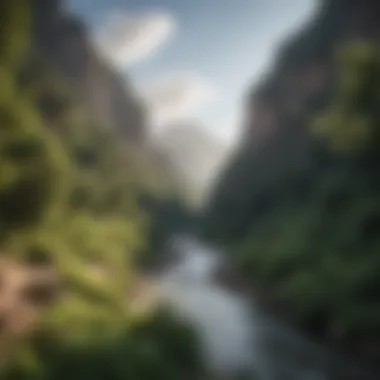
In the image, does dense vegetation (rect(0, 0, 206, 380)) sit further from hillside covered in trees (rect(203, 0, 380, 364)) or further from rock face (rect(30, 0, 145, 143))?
hillside covered in trees (rect(203, 0, 380, 364))

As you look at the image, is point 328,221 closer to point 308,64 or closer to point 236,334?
point 236,334

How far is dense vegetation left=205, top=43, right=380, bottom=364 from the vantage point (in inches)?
162

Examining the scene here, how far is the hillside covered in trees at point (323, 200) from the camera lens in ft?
13.6

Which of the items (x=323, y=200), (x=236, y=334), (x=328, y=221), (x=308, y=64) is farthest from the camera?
(x=308, y=64)

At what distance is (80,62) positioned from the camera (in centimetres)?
320

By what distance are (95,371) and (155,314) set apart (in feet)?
2.78

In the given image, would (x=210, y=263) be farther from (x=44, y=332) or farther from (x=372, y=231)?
(x=44, y=332)

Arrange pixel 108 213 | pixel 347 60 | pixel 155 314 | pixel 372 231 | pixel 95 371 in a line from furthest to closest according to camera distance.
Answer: pixel 372 231
pixel 347 60
pixel 108 213
pixel 155 314
pixel 95 371

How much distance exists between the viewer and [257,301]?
557 cm

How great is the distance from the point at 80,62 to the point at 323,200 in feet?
15.0

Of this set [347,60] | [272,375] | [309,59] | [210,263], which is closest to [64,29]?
[347,60]

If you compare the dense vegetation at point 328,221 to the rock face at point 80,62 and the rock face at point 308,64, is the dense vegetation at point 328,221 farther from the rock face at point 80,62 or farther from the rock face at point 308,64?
the rock face at point 80,62

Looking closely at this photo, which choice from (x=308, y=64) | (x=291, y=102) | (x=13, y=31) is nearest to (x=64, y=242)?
(x=13, y=31)

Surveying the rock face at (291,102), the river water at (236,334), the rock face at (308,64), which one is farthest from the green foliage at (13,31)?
the rock face at (291,102)
